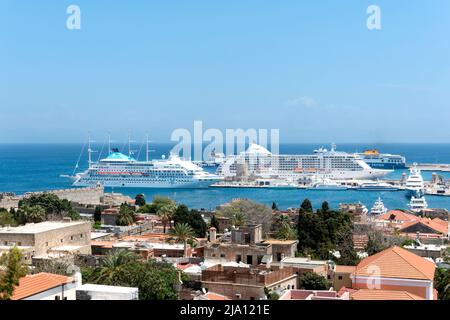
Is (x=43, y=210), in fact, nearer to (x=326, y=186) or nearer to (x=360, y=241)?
(x=360, y=241)

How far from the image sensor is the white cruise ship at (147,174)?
146 ft

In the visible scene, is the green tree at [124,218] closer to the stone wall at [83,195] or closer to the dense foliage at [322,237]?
the dense foliage at [322,237]

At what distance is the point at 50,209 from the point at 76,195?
905 centimetres

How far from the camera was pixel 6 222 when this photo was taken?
553 inches

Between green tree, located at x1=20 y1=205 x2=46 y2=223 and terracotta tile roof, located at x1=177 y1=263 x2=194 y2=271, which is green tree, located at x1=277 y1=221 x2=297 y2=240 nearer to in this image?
terracotta tile roof, located at x1=177 y1=263 x2=194 y2=271

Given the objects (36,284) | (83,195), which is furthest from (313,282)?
(83,195)

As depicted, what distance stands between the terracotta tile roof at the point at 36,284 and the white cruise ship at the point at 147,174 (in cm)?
3817

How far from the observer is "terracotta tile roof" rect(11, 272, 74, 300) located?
5.42 meters

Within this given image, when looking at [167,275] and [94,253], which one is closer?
[167,275]

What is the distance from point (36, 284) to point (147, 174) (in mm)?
39286

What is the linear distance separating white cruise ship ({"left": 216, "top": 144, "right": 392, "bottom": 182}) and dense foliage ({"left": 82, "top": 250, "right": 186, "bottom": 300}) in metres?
37.9

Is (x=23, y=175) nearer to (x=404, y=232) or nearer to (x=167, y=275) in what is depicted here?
(x=404, y=232)

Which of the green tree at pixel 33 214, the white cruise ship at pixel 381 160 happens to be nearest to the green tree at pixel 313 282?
the green tree at pixel 33 214
